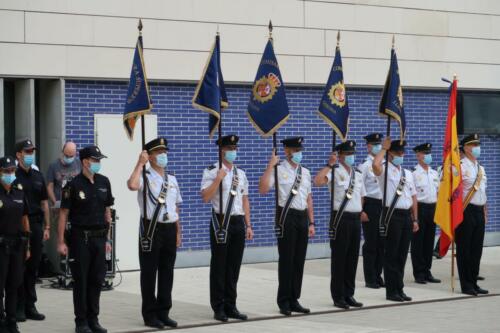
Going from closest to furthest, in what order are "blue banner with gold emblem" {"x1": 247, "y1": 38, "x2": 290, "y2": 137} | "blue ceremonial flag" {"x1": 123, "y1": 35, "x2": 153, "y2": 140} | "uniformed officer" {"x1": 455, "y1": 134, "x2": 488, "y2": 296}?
1. "blue ceremonial flag" {"x1": 123, "y1": 35, "x2": 153, "y2": 140}
2. "blue banner with gold emblem" {"x1": 247, "y1": 38, "x2": 290, "y2": 137}
3. "uniformed officer" {"x1": 455, "y1": 134, "x2": 488, "y2": 296}

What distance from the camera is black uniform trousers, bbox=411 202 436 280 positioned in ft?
56.7

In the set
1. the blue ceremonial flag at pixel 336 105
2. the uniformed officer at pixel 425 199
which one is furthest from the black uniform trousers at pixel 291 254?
the uniformed officer at pixel 425 199

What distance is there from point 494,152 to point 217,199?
10.7 metres

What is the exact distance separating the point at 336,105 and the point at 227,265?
2.57 meters

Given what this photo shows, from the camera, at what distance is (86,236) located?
1212 centimetres

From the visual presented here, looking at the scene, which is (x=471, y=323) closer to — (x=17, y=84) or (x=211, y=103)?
(x=211, y=103)

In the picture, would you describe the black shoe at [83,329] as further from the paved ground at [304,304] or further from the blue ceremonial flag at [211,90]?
the blue ceremonial flag at [211,90]

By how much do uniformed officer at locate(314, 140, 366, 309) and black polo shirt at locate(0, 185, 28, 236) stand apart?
155 inches

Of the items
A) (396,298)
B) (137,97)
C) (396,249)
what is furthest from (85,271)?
(396,249)

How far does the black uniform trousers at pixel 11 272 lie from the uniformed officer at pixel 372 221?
5.73 m

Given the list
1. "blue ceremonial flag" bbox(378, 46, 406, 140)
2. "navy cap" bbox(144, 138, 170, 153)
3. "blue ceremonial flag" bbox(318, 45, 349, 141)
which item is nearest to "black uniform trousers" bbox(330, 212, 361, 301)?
"blue ceremonial flag" bbox(318, 45, 349, 141)

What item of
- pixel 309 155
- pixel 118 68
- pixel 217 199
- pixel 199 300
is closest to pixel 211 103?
pixel 217 199

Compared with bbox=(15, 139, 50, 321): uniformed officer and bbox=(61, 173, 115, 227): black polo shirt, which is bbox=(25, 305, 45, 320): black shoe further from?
bbox=(61, 173, 115, 227): black polo shirt

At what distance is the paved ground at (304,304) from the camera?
12.7m
